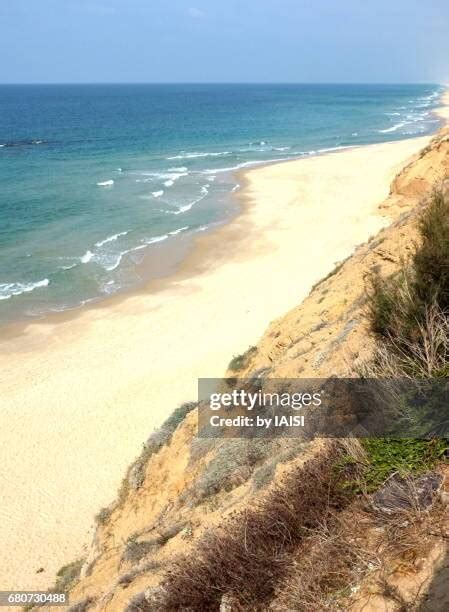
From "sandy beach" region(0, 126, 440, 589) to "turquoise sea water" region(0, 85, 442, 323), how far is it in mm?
3003

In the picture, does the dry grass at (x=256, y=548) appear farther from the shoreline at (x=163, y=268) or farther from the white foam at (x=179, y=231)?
the white foam at (x=179, y=231)

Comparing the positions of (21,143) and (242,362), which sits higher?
(21,143)

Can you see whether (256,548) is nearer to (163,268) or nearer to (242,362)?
(242,362)

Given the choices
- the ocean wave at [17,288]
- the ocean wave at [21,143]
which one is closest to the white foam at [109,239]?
the ocean wave at [17,288]

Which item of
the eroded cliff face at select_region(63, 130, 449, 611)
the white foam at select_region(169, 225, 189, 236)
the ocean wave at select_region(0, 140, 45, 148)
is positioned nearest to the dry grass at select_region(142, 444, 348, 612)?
the eroded cliff face at select_region(63, 130, 449, 611)

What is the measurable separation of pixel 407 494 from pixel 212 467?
384cm

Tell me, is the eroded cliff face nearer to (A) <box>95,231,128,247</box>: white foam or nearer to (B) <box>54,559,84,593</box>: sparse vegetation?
(B) <box>54,559,84,593</box>: sparse vegetation

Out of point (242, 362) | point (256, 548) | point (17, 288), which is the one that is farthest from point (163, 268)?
point (256, 548)

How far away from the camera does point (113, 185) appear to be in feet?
141

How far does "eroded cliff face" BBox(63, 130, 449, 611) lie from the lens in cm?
590

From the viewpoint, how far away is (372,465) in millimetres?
4613

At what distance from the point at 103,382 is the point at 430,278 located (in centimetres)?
1306
